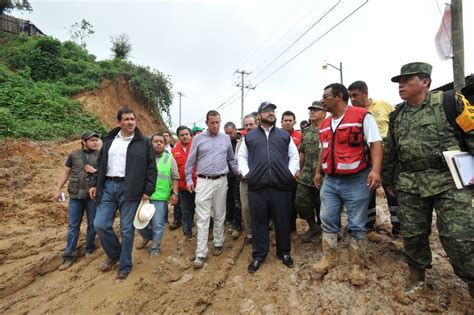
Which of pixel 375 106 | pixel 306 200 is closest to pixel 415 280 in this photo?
pixel 306 200

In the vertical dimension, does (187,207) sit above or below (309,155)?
below

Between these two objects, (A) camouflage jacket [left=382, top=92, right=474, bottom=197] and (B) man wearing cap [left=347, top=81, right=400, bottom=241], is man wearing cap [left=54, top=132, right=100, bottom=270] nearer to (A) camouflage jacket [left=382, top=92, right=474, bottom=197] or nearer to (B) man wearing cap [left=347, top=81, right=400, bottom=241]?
(B) man wearing cap [left=347, top=81, right=400, bottom=241]

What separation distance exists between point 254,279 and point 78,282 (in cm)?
237

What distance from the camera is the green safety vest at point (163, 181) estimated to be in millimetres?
4473

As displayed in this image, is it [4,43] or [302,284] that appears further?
[4,43]

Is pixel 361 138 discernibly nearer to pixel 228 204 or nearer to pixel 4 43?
pixel 228 204

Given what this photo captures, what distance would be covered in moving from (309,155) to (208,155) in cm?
147

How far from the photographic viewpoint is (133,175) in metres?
3.67

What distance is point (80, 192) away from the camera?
4.41 m

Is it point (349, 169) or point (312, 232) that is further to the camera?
point (312, 232)

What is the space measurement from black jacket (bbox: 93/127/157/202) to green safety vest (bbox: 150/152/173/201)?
0.65m

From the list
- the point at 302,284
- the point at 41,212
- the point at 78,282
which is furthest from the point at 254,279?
the point at 41,212

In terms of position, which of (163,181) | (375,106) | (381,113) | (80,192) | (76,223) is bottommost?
(76,223)

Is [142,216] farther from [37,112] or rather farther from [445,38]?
[37,112]
